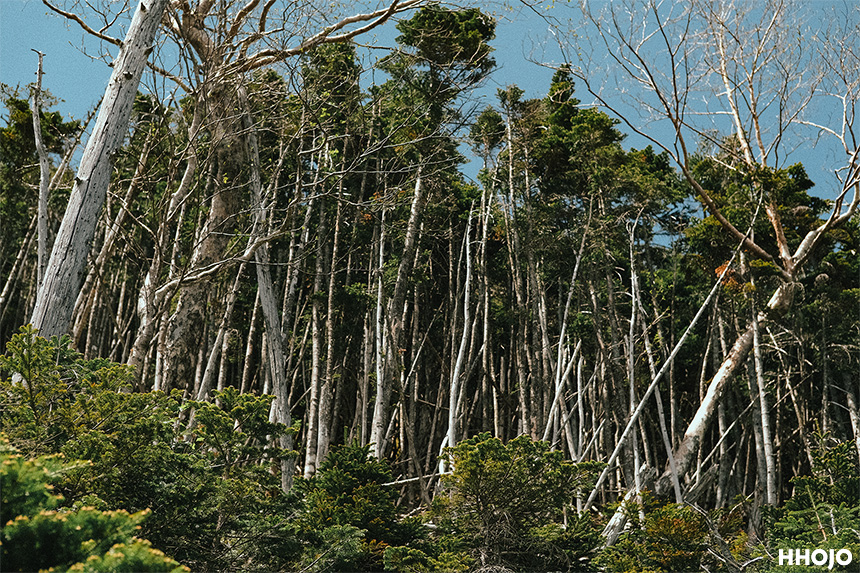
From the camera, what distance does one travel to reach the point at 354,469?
4254 mm

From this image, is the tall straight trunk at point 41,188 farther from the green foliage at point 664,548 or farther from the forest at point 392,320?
the green foliage at point 664,548

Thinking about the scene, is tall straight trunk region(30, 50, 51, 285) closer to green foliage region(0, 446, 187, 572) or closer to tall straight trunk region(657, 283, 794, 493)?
green foliage region(0, 446, 187, 572)

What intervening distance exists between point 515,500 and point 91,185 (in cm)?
313

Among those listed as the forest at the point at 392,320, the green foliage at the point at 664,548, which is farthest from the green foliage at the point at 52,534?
the green foliage at the point at 664,548

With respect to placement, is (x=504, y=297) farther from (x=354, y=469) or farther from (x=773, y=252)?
(x=354, y=469)

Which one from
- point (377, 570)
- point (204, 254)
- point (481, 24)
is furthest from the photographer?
point (481, 24)

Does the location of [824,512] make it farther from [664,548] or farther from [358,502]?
[358,502]

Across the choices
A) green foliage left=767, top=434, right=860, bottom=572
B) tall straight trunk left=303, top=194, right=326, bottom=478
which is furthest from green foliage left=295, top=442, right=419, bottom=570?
tall straight trunk left=303, top=194, right=326, bottom=478

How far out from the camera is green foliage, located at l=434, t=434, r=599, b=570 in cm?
404

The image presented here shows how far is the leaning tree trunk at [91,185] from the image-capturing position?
3.19 m

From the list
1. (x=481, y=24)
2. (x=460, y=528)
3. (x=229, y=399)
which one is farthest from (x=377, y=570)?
(x=481, y=24)

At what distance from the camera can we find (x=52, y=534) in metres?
1.47

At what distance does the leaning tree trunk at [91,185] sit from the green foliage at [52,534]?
1.88 metres

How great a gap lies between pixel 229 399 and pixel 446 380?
325 inches
